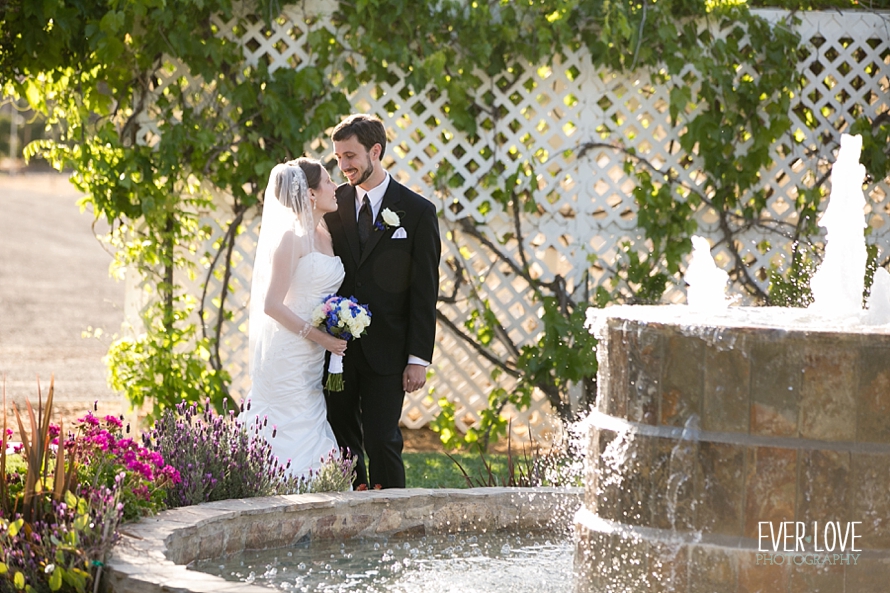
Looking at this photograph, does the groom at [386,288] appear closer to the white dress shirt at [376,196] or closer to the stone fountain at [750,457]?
the white dress shirt at [376,196]

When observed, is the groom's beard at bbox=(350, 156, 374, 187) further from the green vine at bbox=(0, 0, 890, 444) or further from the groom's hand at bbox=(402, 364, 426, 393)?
the green vine at bbox=(0, 0, 890, 444)

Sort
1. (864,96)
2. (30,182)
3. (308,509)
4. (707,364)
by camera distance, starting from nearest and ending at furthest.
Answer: (707,364) → (308,509) → (864,96) → (30,182)

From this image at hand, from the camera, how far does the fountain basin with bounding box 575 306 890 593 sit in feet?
A: 9.09

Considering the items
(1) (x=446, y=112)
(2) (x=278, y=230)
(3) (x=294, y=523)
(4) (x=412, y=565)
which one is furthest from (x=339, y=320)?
(1) (x=446, y=112)

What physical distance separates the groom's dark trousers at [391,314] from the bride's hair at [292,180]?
0.26 m

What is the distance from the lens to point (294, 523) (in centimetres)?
361

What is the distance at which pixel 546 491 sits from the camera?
4086 mm

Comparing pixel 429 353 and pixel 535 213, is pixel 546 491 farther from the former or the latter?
pixel 535 213

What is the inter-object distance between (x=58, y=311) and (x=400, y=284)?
958 cm

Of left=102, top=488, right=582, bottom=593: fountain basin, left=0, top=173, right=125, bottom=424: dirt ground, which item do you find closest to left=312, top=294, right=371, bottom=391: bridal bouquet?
left=102, top=488, right=582, bottom=593: fountain basin

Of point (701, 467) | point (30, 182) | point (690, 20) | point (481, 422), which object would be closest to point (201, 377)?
point (481, 422)

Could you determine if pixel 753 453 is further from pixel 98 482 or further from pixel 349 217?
pixel 349 217

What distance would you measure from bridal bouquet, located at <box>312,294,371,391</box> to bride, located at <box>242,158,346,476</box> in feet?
0.17

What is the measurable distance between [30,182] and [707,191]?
43.7 meters
